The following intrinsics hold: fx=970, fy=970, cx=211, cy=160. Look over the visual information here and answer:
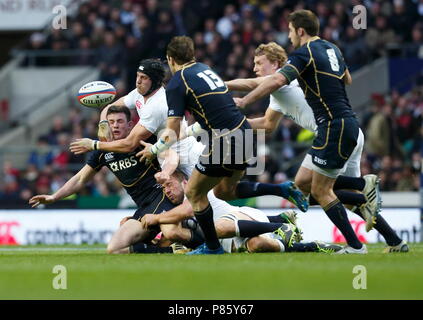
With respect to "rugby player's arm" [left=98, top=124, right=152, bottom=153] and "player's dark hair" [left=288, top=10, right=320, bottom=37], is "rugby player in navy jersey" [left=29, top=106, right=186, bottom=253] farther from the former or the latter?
"player's dark hair" [left=288, top=10, right=320, bottom=37]

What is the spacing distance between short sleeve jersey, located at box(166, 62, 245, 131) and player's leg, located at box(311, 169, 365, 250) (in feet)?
3.46

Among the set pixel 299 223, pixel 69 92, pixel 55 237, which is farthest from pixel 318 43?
pixel 69 92

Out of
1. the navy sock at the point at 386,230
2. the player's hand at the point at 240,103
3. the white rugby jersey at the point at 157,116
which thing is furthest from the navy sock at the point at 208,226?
the navy sock at the point at 386,230

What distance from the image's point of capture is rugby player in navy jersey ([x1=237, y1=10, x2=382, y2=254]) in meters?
9.61

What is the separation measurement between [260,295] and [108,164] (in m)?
4.43

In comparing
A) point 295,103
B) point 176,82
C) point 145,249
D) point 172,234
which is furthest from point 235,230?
point 176,82

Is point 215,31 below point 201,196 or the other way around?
the other way around

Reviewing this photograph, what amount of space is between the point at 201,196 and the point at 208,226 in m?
0.34

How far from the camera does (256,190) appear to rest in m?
10.8

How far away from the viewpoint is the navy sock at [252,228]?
10094mm

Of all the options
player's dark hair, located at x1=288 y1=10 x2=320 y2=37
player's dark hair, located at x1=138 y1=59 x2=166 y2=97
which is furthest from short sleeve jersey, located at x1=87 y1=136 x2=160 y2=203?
player's dark hair, located at x1=288 y1=10 x2=320 y2=37

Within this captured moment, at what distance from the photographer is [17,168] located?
21141mm

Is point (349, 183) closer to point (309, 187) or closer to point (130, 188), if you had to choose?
point (309, 187)
